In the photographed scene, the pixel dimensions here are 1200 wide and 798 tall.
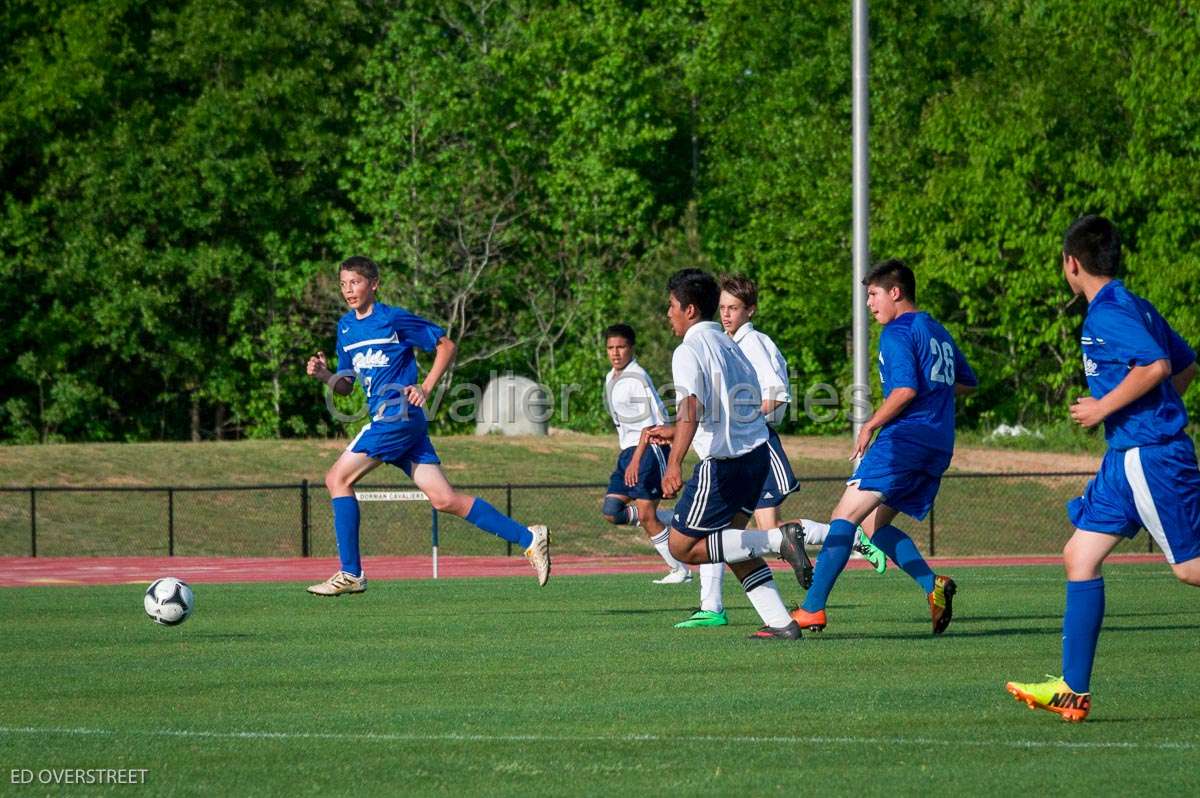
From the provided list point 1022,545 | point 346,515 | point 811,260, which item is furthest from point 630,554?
point 811,260

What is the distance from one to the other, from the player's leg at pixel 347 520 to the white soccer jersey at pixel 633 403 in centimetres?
254

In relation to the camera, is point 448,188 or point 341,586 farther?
Answer: point 448,188

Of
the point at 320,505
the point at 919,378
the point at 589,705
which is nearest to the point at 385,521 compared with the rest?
the point at 320,505

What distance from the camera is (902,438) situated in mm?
9727

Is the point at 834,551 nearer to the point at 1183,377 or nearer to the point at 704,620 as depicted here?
the point at 704,620

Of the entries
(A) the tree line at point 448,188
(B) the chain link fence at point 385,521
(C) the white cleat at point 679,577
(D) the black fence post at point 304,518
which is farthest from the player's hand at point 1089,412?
(A) the tree line at point 448,188

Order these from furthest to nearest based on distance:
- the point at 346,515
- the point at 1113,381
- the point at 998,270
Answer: the point at 998,270, the point at 346,515, the point at 1113,381

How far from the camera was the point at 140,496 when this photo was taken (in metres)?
28.6

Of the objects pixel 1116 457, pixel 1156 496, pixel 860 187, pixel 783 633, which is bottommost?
pixel 783 633

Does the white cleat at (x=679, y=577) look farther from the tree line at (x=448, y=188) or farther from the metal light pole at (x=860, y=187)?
the tree line at (x=448, y=188)

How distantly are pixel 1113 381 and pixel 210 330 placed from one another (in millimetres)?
43014

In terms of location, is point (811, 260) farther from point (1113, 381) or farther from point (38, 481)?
point (1113, 381)

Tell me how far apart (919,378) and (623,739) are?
416cm

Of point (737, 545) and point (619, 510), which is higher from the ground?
point (737, 545)
